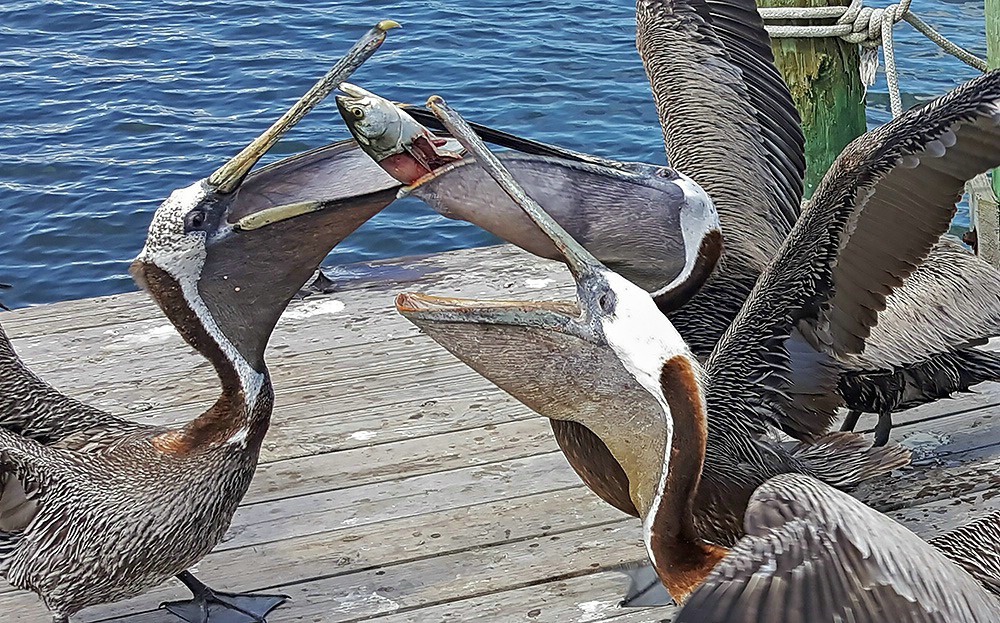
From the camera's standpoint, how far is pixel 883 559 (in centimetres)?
208

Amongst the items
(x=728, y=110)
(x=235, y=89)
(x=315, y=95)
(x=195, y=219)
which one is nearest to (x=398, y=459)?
(x=195, y=219)

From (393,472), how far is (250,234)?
1.00m

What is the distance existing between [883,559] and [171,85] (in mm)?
8124

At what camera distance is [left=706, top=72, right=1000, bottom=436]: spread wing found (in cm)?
295

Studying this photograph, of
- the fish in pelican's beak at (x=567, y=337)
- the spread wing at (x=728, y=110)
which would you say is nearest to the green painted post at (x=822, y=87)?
the spread wing at (x=728, y=110)

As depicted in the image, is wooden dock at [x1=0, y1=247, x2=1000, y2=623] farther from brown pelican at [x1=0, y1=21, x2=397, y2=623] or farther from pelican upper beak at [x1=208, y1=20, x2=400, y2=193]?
pelican upper beak at [x1=208, y1=20, x2=400, y2=193]

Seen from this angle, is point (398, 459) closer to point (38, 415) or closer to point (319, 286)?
point (38, 415)

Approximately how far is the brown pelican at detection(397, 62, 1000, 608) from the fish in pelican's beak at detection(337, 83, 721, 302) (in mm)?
307

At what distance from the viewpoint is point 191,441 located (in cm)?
304

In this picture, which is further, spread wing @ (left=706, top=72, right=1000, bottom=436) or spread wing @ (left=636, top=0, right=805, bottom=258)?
spread wing @ (left=636, top=0, right=805, bottom=258)

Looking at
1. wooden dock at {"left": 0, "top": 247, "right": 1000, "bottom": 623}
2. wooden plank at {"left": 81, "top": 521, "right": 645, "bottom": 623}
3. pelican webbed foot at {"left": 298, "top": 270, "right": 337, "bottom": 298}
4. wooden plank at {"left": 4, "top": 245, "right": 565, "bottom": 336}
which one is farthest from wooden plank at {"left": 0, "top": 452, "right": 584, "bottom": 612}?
pelican webbed foot at {"left": 298, "top": 270, "right": 337, "bottom": 298}

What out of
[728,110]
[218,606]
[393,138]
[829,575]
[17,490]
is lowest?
A: [218,606]

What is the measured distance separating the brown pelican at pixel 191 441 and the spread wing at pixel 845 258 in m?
0.98

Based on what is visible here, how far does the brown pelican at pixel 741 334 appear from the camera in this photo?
97.7 inches
